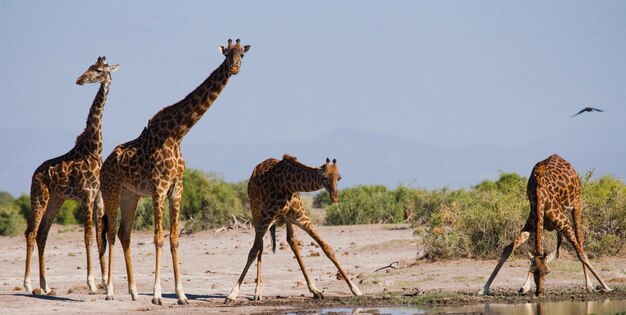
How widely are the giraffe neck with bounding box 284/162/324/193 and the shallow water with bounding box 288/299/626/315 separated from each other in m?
1.60

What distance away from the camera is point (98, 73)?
15.3 meters

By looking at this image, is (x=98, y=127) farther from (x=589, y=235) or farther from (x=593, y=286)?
(x=589, y=235)

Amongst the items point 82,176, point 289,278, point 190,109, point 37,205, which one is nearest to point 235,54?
point 190,109

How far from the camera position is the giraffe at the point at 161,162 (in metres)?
14.0

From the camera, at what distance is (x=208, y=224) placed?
2614cm

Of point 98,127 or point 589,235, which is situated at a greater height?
point 98,127

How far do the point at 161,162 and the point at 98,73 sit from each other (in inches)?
82.4

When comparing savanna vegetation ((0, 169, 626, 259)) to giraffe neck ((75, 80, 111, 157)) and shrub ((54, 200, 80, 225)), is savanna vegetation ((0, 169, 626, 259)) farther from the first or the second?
giraffe neck ((75, 80, 111, 157))

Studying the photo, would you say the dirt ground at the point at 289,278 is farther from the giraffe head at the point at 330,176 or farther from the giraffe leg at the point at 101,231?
the giraffe head at the point at 330,176

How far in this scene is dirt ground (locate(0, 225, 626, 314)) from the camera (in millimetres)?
14234

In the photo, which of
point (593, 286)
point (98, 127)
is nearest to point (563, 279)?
point (593, 286)

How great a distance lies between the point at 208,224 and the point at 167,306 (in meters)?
12.2

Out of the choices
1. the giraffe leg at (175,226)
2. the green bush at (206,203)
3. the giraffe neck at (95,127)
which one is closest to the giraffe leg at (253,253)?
the giraffe leg at (175,226)

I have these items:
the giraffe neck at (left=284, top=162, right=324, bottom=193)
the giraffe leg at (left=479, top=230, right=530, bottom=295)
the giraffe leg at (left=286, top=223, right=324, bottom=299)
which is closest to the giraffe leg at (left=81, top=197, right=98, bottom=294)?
the giraffe leg at (left=286, top=223, right=324, bottom=299)
